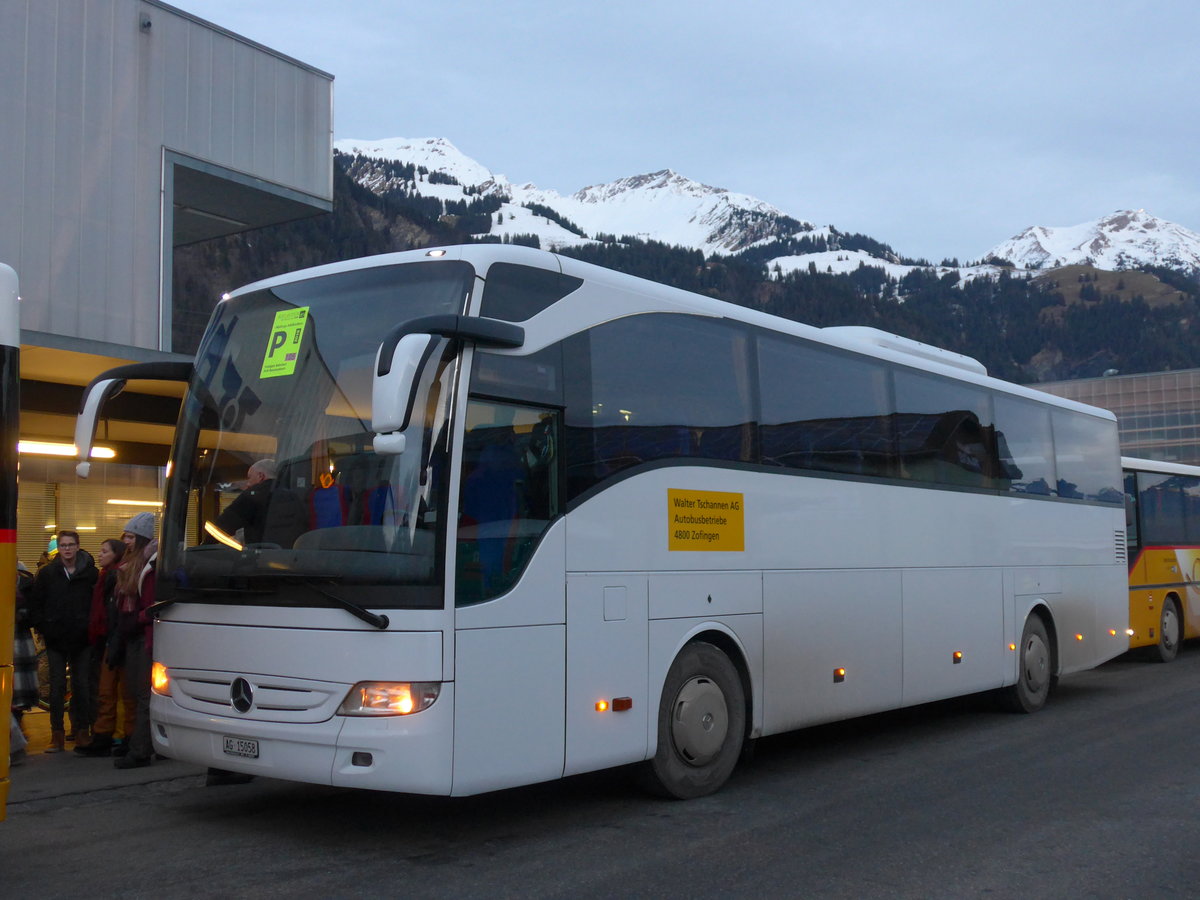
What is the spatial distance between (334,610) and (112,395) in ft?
6.99

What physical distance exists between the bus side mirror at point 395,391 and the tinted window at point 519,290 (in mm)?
1031

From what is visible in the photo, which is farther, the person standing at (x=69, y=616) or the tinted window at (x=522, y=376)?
the person standing at (x=69, y=616)

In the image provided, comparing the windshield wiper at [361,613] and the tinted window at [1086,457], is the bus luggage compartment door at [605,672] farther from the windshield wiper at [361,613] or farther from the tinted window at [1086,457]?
the tinted window at [1086,457]

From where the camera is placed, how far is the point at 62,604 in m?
9.49

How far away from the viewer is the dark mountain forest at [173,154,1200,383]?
76.8 metres

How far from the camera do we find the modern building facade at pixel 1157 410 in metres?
81.4

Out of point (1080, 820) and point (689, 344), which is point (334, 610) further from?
point (1080, 820)

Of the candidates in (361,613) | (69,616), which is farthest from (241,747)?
(69,616)

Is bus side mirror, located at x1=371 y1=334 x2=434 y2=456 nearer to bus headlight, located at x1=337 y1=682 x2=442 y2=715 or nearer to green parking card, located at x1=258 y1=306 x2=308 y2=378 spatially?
bus headlight, located at x1=337 y1=682 x2=442 y2=715

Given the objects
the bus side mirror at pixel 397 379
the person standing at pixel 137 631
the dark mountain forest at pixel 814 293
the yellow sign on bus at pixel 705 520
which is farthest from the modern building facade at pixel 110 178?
the dark mountain forest at pixel 814 293

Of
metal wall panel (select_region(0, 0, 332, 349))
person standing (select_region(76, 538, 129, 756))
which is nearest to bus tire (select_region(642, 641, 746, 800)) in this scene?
person standing (select_region(76, 538, 129, 756))

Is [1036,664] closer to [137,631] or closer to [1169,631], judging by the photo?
[1169,631]

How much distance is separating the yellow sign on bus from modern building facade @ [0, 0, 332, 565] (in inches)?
276

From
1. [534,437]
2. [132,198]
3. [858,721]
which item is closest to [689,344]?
[534,437]
